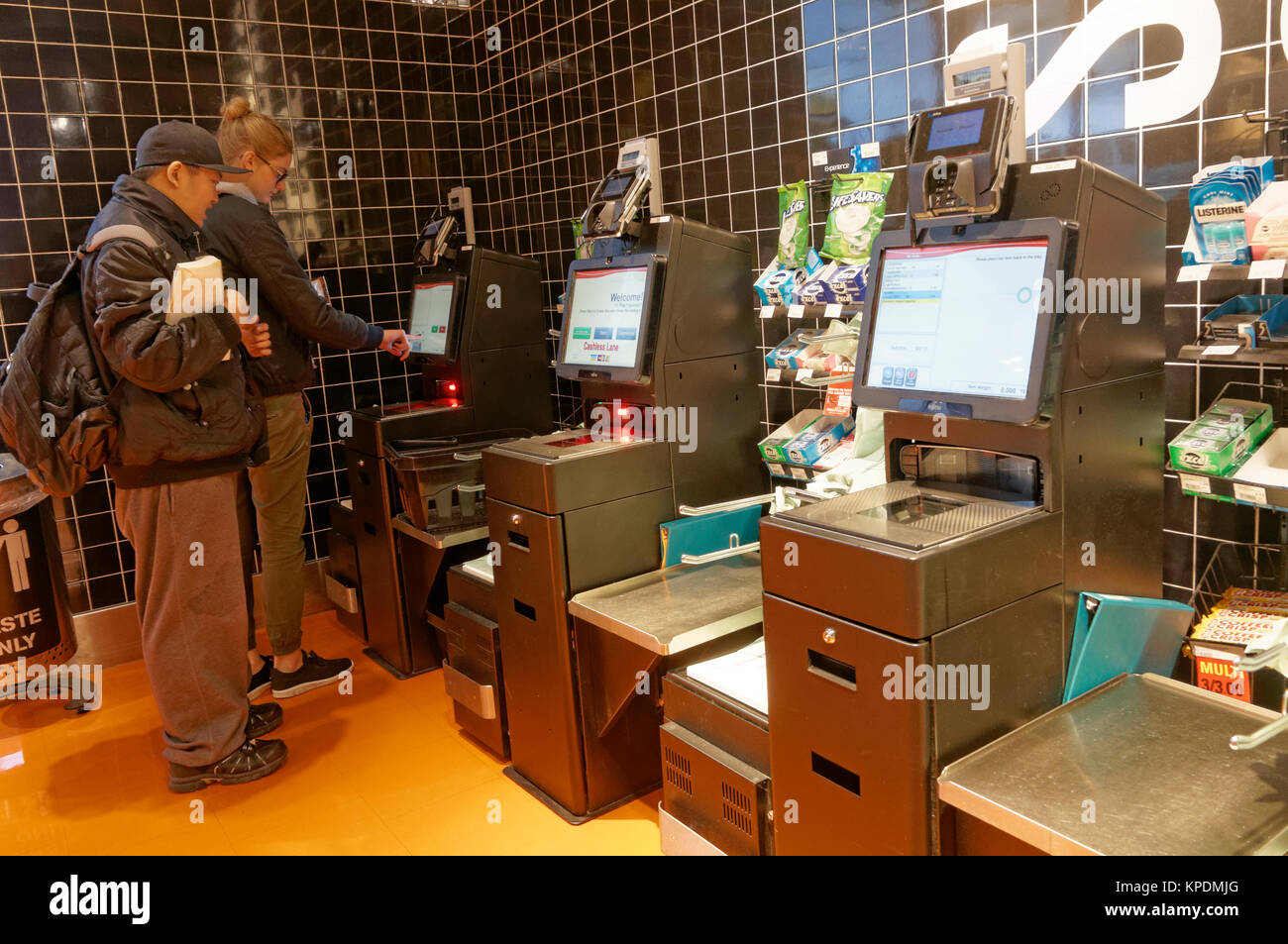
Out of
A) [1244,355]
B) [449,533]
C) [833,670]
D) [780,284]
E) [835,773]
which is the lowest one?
[835,773]

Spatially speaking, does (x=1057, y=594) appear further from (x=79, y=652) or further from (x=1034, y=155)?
(x=79, y=652)

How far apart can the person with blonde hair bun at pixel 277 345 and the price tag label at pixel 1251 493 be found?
2.95 m

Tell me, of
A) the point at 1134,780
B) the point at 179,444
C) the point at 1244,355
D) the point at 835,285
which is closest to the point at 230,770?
the point at 179,444

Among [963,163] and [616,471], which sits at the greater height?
[963,163]

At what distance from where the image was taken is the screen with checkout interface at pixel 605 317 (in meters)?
2.91

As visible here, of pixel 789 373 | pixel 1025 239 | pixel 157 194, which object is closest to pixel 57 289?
pixel 157 194

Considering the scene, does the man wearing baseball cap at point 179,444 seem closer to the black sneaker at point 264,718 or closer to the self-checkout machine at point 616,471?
the black sneaker at point 264,718

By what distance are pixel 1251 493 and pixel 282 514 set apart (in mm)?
3297

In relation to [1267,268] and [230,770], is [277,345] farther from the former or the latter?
[1267,268]

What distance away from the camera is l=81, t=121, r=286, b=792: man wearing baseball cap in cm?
276

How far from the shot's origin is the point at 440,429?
401 centimetres

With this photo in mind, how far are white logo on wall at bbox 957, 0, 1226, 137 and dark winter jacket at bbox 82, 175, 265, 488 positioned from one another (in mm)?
2365

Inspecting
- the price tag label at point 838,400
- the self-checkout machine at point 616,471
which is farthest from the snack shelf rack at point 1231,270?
the self-checkout machine at point 616,471
